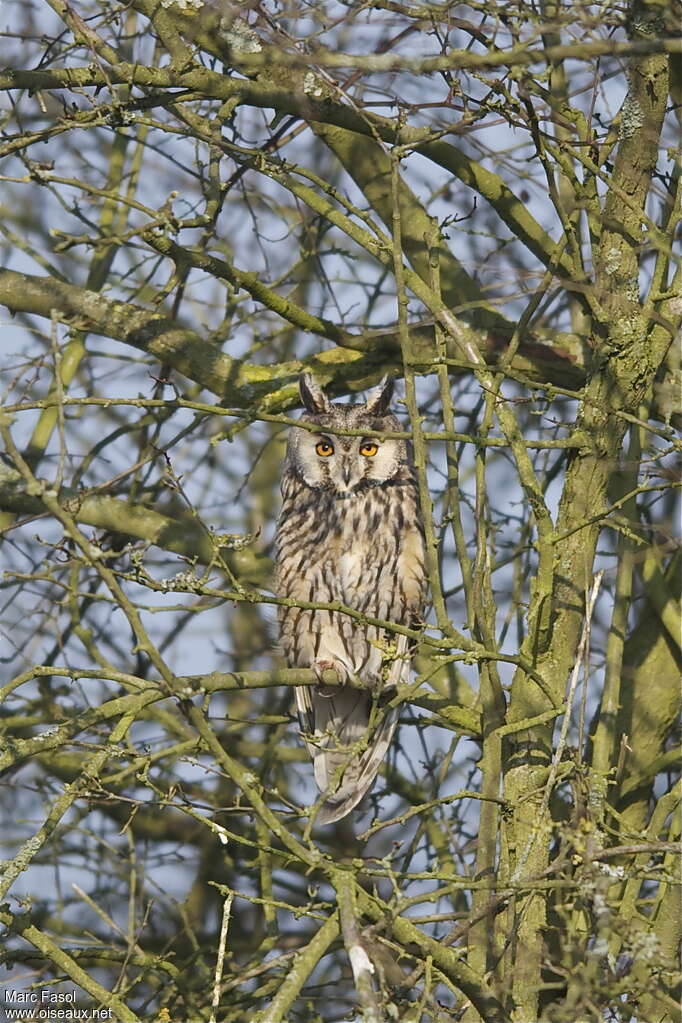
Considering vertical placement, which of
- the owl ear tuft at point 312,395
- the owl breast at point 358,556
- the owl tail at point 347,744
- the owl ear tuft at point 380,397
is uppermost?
the owl ear tuft at point 380,397

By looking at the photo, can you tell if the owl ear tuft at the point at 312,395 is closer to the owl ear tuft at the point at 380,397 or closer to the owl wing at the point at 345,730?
the owl ear tuft at the point at 380,397

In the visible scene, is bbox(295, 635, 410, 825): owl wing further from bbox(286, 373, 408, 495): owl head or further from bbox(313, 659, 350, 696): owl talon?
bbox(286, 373, 408, 495): owl head

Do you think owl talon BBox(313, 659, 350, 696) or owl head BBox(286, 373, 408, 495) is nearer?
owl talon BBox(313, 659, 350, 696)

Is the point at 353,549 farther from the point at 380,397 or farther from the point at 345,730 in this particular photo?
the point at 345,730

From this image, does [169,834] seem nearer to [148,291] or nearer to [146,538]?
[146,538]

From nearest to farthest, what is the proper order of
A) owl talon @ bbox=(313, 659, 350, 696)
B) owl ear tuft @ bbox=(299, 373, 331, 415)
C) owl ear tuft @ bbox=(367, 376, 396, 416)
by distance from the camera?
owl talon @ bbox=(313, 659, 350, 696) → owl ear tuft @ bbox=(299, 373, 331, 415) → owl ear tuft @ bbox=(367, 376, 396, 416)

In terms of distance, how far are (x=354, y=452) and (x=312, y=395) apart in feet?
1.11

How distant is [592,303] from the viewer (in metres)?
2.67

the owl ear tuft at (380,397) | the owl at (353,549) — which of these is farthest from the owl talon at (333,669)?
the owl ear tuft at (380,397)

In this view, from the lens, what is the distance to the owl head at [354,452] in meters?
3.75

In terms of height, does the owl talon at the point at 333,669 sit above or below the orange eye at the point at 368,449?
below

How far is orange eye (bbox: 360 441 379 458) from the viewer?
12.6 ft

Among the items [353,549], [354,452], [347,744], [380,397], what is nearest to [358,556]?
[353,549]

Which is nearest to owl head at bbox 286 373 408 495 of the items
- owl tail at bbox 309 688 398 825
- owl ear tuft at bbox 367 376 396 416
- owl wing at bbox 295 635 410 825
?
owl ear tuft at bbox 367 376 396 416
